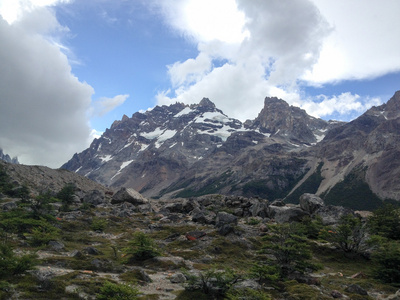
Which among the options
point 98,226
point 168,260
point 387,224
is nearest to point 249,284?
point 168,260

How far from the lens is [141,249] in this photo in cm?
2472

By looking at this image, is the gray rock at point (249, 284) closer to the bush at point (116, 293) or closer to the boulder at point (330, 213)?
the bush at point (116, 293)

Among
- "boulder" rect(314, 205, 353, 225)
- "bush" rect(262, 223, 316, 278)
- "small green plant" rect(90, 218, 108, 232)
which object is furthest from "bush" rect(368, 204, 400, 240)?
"small green plant" rect(90, 218, 108, 232)

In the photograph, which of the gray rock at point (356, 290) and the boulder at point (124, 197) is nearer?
the gray rock at point (356, 290)

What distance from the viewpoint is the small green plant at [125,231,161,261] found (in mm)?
24688

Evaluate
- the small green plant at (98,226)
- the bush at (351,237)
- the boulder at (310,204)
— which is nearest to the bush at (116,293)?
the bush at (351,237)

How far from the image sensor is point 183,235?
36875mm

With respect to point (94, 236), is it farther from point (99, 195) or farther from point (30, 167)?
point (30, 167)

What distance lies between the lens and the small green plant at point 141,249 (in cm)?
2469

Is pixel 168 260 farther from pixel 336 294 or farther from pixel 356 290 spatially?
pixel 356 290

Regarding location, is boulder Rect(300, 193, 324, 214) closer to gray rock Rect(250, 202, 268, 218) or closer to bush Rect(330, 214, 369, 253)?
gray rock Rect(250, 202, 268, 218)

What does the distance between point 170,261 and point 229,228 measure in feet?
44.5

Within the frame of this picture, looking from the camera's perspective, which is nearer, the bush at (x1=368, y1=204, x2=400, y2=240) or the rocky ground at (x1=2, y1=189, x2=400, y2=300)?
the rocky ground at (x1=2, y1=189, x2=400, y2=300)

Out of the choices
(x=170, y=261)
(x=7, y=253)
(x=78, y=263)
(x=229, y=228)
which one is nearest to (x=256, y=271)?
(x=170, y=261)
